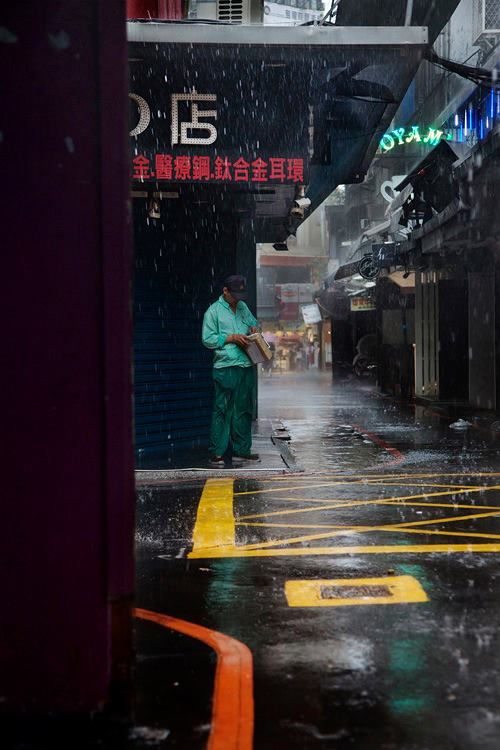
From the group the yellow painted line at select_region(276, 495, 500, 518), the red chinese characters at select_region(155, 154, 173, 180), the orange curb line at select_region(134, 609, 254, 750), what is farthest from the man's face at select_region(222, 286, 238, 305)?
the orange curb line at select_region(134, 609, 254, 750)

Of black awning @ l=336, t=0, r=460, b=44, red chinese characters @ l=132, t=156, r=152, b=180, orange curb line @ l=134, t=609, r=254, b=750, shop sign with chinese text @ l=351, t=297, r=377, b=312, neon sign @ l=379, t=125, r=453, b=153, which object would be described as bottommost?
orange curb line @ l=134, t=609, r=254, b=750

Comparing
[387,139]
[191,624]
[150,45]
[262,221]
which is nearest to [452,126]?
[387,139]

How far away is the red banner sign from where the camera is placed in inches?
396

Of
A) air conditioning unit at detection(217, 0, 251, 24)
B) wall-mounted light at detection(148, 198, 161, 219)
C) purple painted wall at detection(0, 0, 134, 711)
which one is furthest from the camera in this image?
air conditioning unit at detection(217, 0, 251, 24)

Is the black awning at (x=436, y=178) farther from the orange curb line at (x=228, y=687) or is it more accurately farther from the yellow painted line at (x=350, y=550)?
the orange curb line at (x=228, y=687)

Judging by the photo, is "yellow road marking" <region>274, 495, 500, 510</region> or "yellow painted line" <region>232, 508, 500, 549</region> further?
"yellow road marking" <region>274, 495, 500, 510</region>

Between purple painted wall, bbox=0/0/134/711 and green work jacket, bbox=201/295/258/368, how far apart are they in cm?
696

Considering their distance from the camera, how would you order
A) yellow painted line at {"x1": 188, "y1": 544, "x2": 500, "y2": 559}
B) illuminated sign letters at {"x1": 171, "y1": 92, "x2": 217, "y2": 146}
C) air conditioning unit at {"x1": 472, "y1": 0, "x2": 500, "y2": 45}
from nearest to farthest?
yellow painted line at {"x1": 188, "y1": 544, "x2": 500, "y2": 559} < illuminated sign letters at {"x1": 171, "y1": 92, "x2": 217, "y2": 146} < air conditioning unit at {"x1": 472, "y1": 0, "x2": 500, "y2": 45}

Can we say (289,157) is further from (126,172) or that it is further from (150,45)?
(126,172)

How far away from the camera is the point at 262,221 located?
635 inches

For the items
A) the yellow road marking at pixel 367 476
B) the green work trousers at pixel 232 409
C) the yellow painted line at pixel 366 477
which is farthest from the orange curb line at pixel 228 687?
the green work trousers at pixel 232 409

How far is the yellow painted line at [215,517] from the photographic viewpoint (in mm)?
6206

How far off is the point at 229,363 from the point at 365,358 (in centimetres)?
2497

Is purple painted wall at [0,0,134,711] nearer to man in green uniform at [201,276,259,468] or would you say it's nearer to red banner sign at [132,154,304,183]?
man in green uniform at [201,276,259,468]
